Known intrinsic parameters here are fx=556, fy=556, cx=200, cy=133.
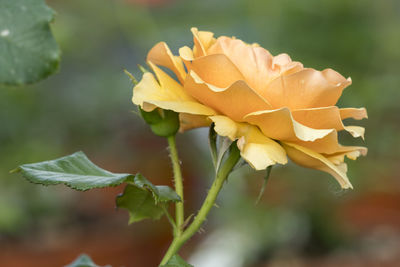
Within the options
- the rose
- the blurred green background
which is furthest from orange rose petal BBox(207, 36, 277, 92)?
the blurred green background

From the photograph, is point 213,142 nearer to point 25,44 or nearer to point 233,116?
point 233,116

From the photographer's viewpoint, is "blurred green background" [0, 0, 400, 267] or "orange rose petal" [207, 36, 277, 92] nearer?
"orange rose petal" [207, 36, 277, 92]

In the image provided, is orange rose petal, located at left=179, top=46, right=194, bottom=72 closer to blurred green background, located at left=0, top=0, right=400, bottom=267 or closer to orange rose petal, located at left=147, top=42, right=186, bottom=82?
orange rose petal, located at left=147, top=42, right=186, bottom=82

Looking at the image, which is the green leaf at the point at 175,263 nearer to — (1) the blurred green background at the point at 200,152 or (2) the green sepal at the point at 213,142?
(2) the green sepal at the point at 213,142

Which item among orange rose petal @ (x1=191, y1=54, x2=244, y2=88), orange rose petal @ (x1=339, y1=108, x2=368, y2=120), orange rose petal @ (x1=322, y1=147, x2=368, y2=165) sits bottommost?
orange rose petal @ (x1=322, y1=147, x2=368, y2=165)

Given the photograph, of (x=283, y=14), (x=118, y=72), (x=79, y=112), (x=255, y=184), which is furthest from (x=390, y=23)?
(x=79, y=112)

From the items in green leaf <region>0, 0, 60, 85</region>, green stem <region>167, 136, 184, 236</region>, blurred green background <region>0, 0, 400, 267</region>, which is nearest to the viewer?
green leaf <region>0, 0, 60, 85</region>

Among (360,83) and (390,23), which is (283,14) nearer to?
(360,83)

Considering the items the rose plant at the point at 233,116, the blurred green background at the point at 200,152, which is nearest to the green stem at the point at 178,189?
the rose plant at the point at 233,116
